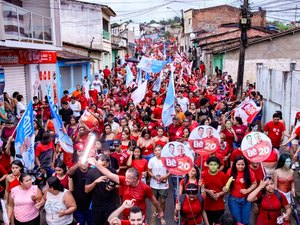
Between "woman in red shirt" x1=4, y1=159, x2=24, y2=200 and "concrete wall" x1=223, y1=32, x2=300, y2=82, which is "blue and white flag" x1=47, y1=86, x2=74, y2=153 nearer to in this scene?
"woman in red shirt" x1=4, y1=159, x2=24, y2=200

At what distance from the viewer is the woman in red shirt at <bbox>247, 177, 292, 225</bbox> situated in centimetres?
564

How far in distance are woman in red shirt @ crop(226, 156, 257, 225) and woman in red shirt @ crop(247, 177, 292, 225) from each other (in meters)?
0.43

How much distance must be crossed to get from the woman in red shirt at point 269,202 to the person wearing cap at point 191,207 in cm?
71

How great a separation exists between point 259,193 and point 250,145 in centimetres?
100

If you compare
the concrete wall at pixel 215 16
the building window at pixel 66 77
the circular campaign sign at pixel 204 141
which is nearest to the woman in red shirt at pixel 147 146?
the circular campaign sign at pixel 204 141

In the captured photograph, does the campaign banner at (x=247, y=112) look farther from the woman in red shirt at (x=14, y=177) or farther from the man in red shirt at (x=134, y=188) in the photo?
the woman in red shirt at (x=14, y=177)

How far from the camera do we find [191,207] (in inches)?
223

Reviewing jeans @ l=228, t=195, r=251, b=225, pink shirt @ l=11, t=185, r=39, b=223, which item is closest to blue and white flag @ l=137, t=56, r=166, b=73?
jeans @ l=228, t=195, r=251, b=225

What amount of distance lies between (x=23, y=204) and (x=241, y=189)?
10.4 feet

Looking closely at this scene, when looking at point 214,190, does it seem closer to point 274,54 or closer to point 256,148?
point 256,148

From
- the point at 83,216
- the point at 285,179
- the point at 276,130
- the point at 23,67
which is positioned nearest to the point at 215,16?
the point at 23,67

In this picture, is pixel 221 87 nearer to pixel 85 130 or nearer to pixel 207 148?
pixel 85 130

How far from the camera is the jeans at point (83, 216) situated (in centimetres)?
631

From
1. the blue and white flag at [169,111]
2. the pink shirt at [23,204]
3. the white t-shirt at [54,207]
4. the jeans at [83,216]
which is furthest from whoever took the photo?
the blue and white flag at [169,111]
